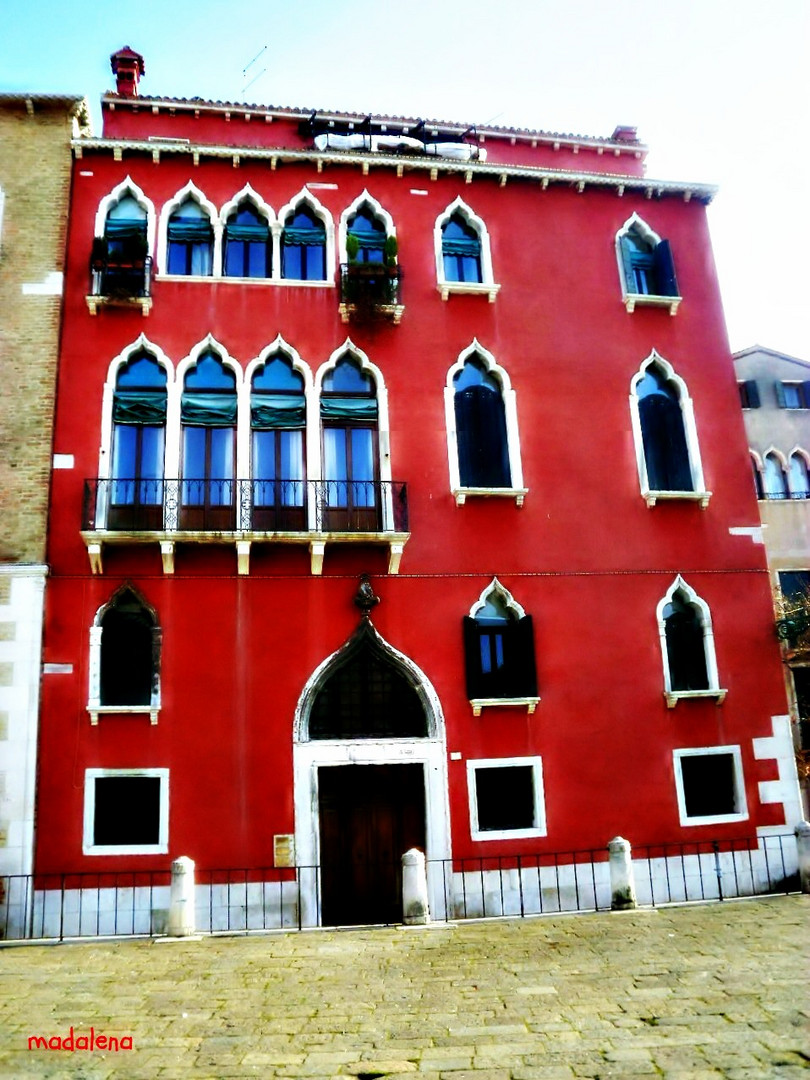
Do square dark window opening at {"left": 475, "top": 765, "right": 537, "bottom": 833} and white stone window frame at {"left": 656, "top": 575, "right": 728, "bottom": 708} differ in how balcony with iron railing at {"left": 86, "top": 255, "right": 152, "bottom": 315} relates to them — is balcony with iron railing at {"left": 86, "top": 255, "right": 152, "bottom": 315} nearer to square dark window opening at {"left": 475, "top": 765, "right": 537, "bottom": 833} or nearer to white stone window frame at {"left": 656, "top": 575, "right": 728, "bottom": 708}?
square dark window opening at {"left": 475, "top": 765, "right": 537, "bottom": 833}

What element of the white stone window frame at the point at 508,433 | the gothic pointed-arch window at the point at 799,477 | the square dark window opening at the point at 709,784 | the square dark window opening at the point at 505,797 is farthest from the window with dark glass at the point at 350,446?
the gothic pointed-arch window at the point at 799,477

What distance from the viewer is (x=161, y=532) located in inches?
510

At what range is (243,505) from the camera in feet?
44.4

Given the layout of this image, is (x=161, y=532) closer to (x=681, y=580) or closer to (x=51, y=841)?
(x=51, y=841)

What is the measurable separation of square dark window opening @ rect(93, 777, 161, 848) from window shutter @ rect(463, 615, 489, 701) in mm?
5131

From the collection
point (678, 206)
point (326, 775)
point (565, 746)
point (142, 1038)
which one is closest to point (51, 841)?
point (326, 775)

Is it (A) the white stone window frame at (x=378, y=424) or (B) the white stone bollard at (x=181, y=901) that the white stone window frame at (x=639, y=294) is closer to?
(A) the white stone window frame at (x=378, y=424)

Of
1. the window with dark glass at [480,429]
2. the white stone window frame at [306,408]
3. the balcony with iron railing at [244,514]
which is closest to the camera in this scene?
the balcony with iron railing at [244,514]

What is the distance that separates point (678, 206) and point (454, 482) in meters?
8.08

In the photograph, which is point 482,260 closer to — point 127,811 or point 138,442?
point 138,442

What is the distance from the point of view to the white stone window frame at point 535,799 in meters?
13.1

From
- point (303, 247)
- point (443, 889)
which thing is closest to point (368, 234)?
point (303, 247)

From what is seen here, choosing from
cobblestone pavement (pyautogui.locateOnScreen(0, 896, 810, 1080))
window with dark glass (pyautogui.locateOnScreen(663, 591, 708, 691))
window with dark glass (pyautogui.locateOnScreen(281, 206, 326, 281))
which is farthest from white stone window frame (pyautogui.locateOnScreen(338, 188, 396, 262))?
cobblestone pavement (pyautogui.locateOnScreen(0, 896, 810, 1080))

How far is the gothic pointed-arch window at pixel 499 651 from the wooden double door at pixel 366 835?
1789mm
